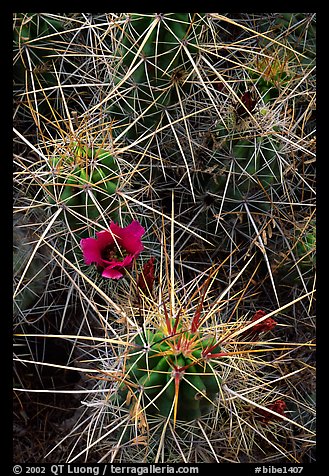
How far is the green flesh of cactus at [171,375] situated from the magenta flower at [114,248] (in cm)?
24

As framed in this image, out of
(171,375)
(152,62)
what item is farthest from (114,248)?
(152,62)

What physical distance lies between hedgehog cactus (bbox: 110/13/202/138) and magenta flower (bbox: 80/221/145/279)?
0.37 m

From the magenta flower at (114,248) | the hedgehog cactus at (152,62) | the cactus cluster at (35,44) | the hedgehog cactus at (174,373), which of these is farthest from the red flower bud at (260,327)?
the cactus cluster at (35,44)

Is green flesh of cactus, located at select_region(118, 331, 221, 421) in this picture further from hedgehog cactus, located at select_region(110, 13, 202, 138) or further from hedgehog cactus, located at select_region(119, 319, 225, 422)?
hedgehog cactus, located at select_region(110, 13, 202, 138)

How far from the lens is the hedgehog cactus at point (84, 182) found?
1.52 meters

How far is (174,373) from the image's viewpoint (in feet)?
4.14

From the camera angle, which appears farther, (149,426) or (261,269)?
(261,269)

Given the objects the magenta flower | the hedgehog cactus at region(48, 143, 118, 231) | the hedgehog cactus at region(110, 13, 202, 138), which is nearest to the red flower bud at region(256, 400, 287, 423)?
the magenta flower

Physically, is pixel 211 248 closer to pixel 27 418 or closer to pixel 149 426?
pixel 149 426

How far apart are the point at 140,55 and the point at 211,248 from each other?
74 centimetres

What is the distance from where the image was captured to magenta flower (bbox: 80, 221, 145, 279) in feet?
5.03
